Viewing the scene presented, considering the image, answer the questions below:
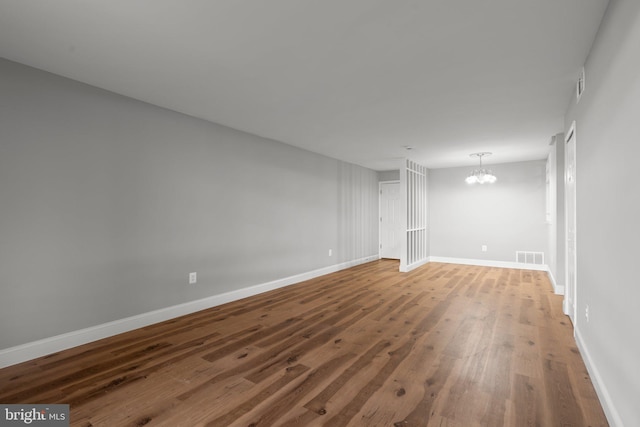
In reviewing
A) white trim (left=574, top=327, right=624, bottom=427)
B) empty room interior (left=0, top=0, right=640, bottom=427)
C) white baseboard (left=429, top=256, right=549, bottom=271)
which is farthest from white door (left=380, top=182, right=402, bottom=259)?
white trim (left=574, top=327, right=624, bottom=427)

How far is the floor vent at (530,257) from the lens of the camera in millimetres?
6652

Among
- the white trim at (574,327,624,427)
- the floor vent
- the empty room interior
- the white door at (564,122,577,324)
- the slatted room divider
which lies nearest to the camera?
the white trim at (574,327,624,427)

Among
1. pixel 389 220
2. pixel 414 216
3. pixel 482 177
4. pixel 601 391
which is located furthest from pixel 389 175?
pixel 601 391

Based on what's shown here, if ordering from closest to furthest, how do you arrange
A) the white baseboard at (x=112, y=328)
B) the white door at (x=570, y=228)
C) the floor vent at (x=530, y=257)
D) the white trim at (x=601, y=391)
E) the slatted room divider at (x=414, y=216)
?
the white trim at (x=601, y=391)
the white baseboard at (x=112, y=328)
the white door at (x=570, y=228)
the slatted room divider at (x=414, y=216)
the floor vent at (x=530, y=257)

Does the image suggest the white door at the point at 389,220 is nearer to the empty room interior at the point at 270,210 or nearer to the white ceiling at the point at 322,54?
the empty room interior at the point at 270,210

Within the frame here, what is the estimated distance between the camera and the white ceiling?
6.09ft

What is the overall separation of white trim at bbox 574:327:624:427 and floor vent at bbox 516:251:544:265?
474 cm

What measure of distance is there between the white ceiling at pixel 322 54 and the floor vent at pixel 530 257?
3.85 m

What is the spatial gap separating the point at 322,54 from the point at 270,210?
2.89 m

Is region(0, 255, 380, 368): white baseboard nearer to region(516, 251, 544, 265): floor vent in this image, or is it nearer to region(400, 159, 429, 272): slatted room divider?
region(400, 159, 429, 272): slatted room divider

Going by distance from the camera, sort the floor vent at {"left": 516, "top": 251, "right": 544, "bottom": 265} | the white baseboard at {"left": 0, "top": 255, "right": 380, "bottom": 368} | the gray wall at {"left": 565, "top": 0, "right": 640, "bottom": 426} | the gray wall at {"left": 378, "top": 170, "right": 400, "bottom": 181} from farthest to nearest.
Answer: the gray wall at {"left": 378, "top": 170, "right": 400, "bottom": 181}
the floor vent at {"left": 516, "top": 251, "right": 544, "bottom": 265}
the white baseboard at {"left": 0, "top": 255, "right": 380, "bottom": 368}
the gray wall at {"left": 565, "top": 0, "right": 640, "bottom": 426}

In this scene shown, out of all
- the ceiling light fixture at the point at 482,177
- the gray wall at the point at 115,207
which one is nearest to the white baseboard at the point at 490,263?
the ceiling light fixture at the point at 482,177

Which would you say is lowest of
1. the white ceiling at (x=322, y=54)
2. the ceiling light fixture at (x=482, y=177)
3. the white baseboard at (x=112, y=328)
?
the white baseboard at (x=112, y=328)

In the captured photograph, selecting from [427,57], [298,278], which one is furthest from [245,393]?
[298,278]
